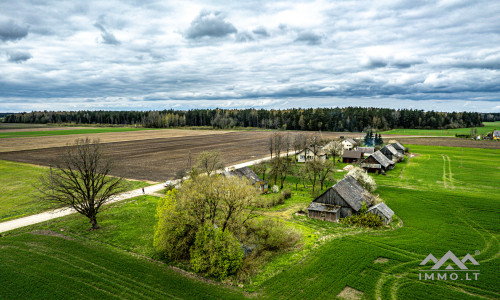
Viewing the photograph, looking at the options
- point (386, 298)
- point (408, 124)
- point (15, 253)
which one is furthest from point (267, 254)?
point (408, 124)

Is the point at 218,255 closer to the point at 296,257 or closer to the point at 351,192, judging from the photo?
the point at 296,257

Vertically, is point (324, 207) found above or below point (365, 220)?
above

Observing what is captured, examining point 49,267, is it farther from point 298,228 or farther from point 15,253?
point 298,228

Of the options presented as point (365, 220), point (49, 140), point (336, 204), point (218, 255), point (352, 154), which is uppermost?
point (49, 140)

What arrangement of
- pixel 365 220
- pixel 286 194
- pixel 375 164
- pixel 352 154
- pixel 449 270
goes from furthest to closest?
pixel 352 154 < pixel 375 164 < pixel 286 194 < pixel 365 220 < pixel 449 270

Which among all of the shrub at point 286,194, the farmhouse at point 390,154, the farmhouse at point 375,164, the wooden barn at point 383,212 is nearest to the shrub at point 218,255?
the wooden barn at point 383,212

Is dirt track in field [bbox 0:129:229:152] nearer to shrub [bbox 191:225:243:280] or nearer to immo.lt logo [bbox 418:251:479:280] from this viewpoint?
shrub [bbox 191:225:243:280]

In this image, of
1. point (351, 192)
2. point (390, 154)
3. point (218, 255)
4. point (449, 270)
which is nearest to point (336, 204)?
point (351, 192)
